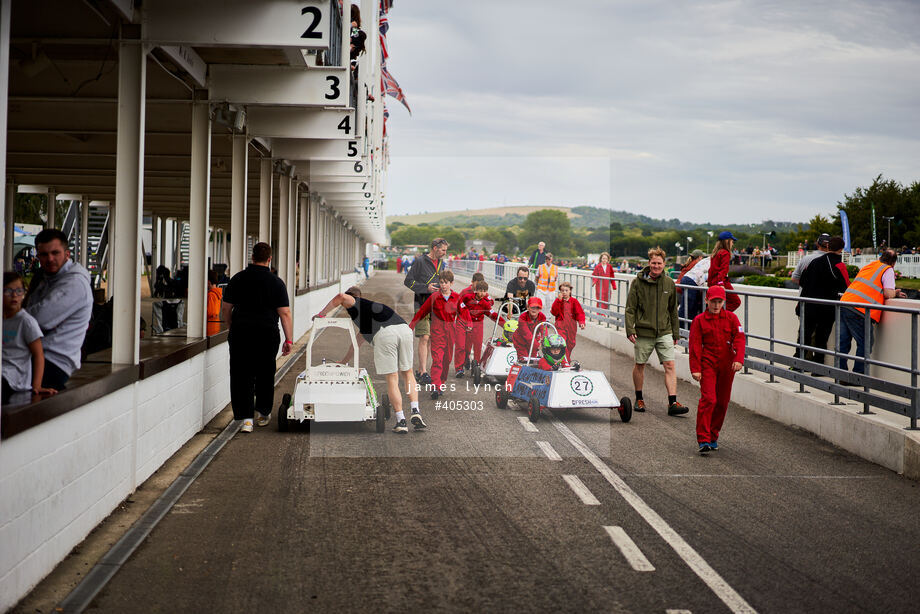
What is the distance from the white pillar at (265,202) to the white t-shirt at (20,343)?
10675mm

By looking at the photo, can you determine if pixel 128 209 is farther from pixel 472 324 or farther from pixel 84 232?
pixel 84 232

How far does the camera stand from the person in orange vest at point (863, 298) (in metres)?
11.4

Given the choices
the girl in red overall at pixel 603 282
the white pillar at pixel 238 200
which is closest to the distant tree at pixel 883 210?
the girl in red overall at pixel 603 282

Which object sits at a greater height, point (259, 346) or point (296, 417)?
point (259, 346)

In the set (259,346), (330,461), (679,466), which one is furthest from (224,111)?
(679,466)

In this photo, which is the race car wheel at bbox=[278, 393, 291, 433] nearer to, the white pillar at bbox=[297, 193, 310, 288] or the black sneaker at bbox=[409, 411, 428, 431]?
the black sneaker at bbox=[409, 411, 428, 431]

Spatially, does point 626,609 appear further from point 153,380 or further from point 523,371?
point 523,371

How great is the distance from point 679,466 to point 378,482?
286cm

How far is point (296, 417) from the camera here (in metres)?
10.9

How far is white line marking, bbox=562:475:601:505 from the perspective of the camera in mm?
7723

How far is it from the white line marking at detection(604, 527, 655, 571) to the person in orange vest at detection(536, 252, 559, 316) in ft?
68.7

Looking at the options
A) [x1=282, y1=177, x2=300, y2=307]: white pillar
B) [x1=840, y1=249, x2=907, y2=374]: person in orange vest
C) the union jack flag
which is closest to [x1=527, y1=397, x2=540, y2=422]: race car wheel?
[x1=840, y1=249, x2=907, y2=374]: person in orange vest

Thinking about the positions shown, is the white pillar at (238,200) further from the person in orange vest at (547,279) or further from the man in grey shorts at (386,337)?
the person in orange vest at (547,279)

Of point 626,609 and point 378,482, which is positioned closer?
point 626,609
